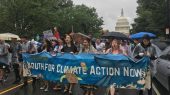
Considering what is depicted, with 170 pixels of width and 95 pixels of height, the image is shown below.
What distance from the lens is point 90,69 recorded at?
1155cm

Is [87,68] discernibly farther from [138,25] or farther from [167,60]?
[138,25]

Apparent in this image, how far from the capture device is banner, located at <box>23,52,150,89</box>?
10.8 metres

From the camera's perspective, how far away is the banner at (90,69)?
35.3 ft

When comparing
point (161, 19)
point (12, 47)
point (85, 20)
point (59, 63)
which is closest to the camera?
point (59, 63)

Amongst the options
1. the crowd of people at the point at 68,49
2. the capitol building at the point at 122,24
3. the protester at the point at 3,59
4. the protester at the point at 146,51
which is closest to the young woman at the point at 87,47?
the crowd of people at the point at 68,49

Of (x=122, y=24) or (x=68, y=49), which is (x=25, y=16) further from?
(x=122, y=24)

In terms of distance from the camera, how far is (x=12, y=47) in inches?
672

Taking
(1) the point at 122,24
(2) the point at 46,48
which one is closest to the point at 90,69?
(2) the point at 46,48

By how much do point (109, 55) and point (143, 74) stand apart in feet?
3.08

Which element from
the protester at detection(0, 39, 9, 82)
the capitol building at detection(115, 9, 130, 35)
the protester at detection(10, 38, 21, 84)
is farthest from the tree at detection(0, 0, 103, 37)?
the capitol building at detection(115, 9, 130, 35)

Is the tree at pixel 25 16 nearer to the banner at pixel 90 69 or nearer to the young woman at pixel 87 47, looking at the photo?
the banner at pixel 90 69

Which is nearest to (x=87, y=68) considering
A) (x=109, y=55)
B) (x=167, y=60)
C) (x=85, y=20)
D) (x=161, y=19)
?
(x=109, y=55)

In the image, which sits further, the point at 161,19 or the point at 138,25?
the point at 138,25

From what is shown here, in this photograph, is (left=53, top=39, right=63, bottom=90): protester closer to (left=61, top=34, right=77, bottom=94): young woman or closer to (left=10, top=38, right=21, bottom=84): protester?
(left=61, top=34, right=77, bottom=94): young woman
